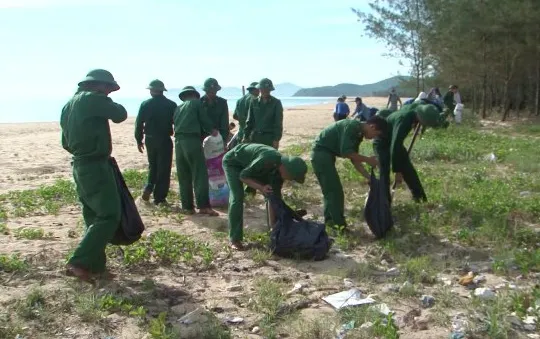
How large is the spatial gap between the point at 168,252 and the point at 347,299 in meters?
1.97

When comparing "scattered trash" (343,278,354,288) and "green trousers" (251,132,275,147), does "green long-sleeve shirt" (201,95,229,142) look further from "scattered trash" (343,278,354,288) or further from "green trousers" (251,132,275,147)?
"scattered trash" (343,278,354,288)

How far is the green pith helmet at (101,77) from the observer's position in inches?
192

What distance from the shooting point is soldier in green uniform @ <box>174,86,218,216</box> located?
7684mm

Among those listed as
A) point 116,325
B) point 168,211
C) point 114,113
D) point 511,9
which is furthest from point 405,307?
point 511,9

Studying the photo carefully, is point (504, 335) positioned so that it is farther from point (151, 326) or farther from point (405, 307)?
point (151, 326)

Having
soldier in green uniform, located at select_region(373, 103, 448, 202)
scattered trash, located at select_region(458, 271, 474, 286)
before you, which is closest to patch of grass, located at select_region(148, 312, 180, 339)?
scattered trash, located at select_region(458, 271, 474, 286)

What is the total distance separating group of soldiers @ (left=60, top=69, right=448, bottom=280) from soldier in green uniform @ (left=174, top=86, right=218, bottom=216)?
1 centimetres

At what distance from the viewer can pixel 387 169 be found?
732cm

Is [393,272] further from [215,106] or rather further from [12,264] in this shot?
[215,106]

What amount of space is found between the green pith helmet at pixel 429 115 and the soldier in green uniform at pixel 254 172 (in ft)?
6.77

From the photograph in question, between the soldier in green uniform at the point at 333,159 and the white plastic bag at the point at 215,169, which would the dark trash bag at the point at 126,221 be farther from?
the white plastic bag at the point at 215,169

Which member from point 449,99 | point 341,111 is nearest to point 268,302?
point 341,111

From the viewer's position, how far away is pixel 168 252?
5.63 metres

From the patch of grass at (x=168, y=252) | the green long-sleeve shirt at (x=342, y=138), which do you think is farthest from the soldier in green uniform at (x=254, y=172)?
the green long-sleeve shirt at (x=342, y=138)
